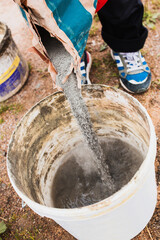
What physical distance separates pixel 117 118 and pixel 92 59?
94cm

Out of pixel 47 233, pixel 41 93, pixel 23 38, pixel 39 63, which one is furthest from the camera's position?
pixel 23 38

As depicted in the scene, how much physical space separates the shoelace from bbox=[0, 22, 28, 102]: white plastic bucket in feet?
2.84

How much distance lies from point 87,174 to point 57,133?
0.33m

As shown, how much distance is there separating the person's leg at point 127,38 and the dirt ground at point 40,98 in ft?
0.30

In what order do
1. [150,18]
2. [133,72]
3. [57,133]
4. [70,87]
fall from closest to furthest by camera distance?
[70,87] < [57,133] < [133,72] < [150,18]

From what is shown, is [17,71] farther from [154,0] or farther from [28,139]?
[154,0]

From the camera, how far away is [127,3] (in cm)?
141

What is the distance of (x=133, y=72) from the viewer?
1829 mm

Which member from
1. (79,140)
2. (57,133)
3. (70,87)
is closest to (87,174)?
(79,140)

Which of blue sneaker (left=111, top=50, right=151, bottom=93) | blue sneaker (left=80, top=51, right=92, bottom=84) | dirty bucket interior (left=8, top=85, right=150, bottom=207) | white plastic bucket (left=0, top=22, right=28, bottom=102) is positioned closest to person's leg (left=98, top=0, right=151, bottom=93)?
blue sneaker (left=111, top=50, right=151, bottom=93)

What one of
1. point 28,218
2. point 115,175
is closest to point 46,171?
point 28,218

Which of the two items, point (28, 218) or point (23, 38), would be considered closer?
point (28, 218)

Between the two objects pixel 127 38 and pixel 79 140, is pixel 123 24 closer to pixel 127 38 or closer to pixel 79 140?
pixel 127 38

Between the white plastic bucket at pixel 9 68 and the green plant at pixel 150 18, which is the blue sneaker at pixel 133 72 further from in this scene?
the white plastic bucket at pixel 9 68
